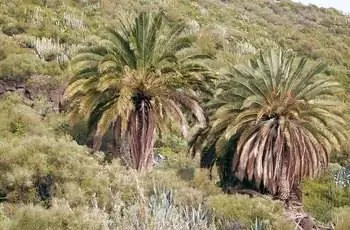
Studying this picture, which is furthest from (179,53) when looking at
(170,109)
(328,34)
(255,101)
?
(328,34)

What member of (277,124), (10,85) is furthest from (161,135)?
(10,85)

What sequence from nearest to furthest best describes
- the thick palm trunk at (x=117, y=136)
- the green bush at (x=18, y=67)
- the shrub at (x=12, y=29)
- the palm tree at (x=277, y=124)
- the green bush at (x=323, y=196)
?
the palm tree at (x=277, y=124) < the thick palm trunk at (x=117, y=136) < the green bush at (x=323, y=196) < the green bush at (x=18, y=67) < the shrub at (x=12, y=29)

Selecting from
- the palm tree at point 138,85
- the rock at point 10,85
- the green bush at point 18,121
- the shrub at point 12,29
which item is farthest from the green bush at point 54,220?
the shrub at point 12,29

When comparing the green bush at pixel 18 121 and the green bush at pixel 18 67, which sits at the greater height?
the green bush at pixel 18 67

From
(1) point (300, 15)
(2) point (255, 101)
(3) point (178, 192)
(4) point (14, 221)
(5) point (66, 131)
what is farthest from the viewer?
(1) point (300, 15)

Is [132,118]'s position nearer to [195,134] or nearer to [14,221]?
[195,134]

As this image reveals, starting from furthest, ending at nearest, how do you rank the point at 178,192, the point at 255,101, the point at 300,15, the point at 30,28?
the point at 300,15, the point at 30,28, the point at 255,101, the point at 178,192

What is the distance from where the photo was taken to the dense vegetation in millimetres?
17781

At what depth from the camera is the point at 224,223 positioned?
17.8m

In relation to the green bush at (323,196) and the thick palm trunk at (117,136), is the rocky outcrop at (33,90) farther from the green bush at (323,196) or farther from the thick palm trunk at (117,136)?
the green bush at (323,196)

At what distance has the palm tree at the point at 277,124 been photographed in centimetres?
2211

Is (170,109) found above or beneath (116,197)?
above

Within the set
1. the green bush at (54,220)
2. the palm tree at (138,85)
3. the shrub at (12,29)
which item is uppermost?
the shrub at (12,29)

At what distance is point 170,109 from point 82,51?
383 centimetres
